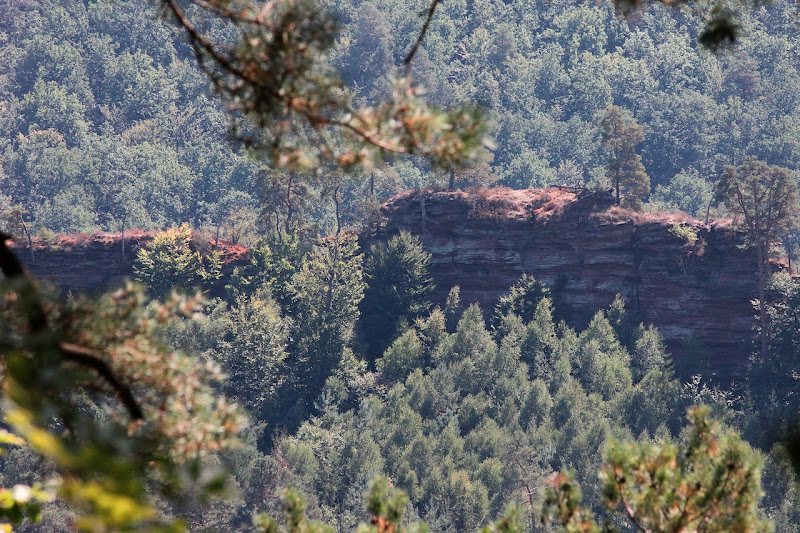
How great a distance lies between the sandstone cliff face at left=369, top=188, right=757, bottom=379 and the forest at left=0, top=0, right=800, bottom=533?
2.30ft

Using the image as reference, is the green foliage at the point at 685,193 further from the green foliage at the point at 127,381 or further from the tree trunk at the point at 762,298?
the green foliage at the point at 127,381

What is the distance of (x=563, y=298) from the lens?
37.5 metres

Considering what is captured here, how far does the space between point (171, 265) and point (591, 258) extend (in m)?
16.7

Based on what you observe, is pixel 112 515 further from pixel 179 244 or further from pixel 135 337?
pixel 179 244

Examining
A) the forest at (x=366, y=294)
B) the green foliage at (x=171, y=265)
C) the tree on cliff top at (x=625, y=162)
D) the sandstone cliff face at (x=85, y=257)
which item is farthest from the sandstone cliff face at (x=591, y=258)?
the sandstone cliff face at (x=85, y=257)

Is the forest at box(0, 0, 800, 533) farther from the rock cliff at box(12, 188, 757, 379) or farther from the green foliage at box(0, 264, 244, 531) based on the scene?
the rock cliff at box(12, 188, 757, 379)

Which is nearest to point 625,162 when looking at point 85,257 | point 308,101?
point 85,257

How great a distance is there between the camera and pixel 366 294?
126 feet

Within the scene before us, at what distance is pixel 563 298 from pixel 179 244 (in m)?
15.8

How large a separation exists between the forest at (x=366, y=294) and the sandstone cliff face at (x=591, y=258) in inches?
27.6

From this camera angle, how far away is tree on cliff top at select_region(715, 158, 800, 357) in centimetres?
3381

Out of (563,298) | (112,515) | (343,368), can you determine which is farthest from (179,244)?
(112,515)

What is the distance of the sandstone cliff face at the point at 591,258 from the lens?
3478 cm

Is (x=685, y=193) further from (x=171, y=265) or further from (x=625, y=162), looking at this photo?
(x=171, y=265)
